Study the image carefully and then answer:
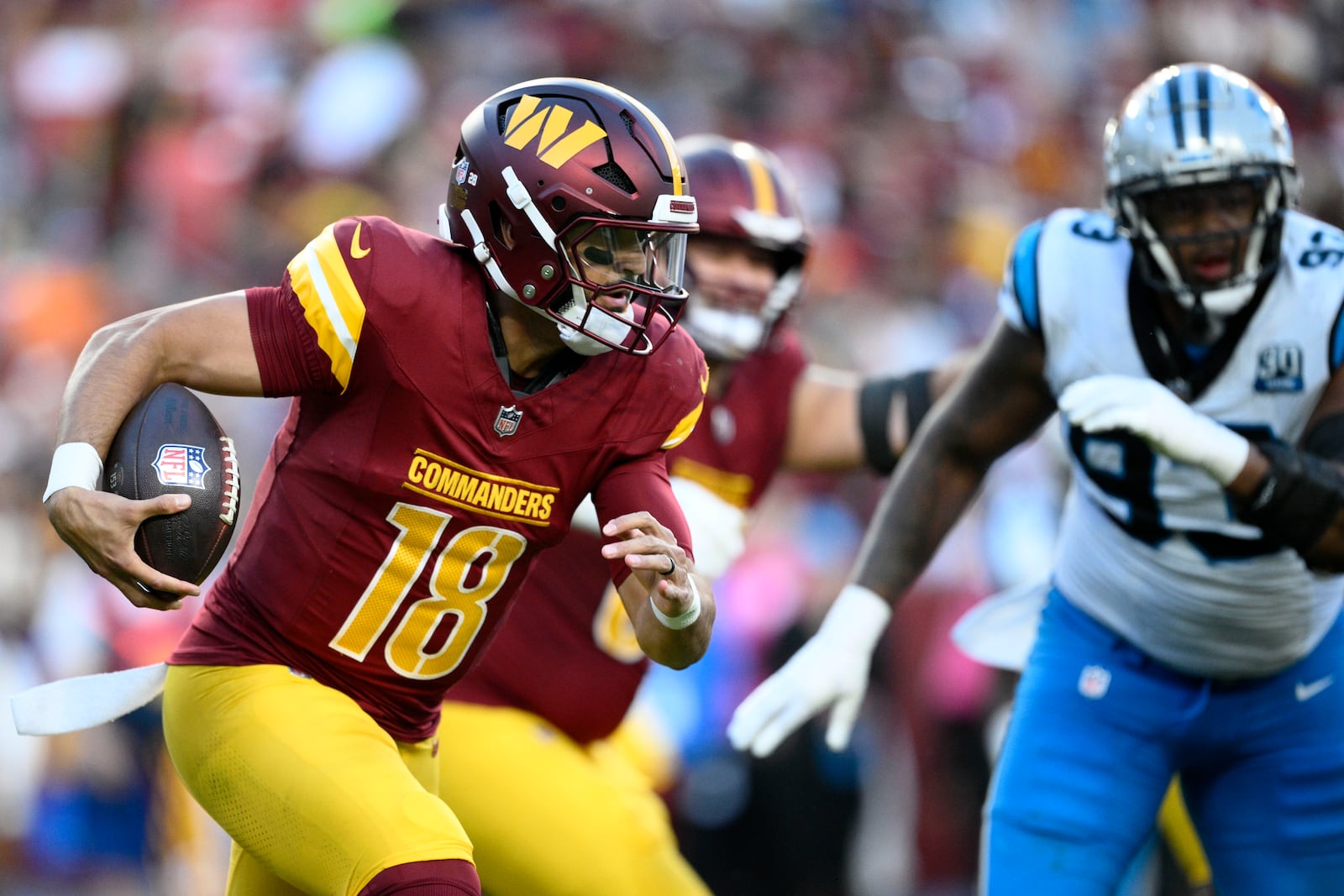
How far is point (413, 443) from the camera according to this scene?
9.29ft

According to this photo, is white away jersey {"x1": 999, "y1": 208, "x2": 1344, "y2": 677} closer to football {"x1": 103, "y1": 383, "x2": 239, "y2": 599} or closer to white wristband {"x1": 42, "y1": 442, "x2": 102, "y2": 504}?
football {"x1": 103, "y1": 383, "x2": 239, "y2": 599}

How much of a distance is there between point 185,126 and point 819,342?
351 centimetres

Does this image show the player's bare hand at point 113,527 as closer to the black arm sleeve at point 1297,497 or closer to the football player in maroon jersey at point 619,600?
the football player in maroon jersey at point 619,600

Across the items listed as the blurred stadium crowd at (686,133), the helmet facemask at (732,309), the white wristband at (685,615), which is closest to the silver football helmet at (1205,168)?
the helmet facemask at (732,309)

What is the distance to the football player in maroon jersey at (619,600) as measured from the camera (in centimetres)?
346

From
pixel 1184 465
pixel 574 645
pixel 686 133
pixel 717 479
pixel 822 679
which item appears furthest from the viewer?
pixel 686 133

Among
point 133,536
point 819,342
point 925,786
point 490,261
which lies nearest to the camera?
point 133,536

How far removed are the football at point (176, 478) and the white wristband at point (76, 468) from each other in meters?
0.06

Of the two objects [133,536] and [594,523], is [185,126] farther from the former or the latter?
[133,536]

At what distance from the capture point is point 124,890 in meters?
6.96

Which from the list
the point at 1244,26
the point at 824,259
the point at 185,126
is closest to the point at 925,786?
the point at 824,259

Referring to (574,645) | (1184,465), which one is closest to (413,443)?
(574,645)

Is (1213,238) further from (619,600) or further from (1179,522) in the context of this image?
(619,600)

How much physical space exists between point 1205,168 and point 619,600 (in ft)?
5.03
